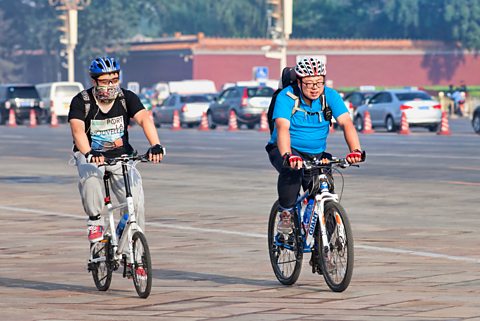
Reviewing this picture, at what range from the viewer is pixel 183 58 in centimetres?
9638

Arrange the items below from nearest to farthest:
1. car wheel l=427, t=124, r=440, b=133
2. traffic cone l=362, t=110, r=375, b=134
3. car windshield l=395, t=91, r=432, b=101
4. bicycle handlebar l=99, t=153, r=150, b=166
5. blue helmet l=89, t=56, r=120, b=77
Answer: bicycle handlebar l=99, t=153, r=150, b=166
blue helmet l=89, t=56, r=120, b=77
traffic cone l=362, t=110, r=375, b=134
car wheel l=427, t=124, r=440, b=133
car windshield l=395, t=91, r=432, b=101

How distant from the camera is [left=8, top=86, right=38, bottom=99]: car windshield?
192 feet

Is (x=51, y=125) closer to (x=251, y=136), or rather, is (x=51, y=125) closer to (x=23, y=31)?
(x=251, y=136)

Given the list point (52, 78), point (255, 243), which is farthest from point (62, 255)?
point (52, 78)

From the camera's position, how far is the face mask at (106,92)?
1028cm

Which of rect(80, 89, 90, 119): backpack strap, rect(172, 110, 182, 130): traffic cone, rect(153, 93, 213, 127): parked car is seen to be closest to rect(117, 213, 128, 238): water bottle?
rect(80, 89, 90, 119): backpack strap

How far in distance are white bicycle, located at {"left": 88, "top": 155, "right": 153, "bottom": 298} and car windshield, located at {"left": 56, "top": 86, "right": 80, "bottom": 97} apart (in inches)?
1984

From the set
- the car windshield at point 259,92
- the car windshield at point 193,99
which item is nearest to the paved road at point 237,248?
the car windshield at point 259,92

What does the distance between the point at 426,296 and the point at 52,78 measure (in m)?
103

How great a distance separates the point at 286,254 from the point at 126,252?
4.42 ft

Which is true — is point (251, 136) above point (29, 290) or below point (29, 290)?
below

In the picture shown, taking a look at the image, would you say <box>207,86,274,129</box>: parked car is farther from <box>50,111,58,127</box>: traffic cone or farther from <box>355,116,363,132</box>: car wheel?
<box>50,111,58,127</box>: traffic cone

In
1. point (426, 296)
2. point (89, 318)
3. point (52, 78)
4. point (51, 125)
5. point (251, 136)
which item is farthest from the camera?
point (52, 78)

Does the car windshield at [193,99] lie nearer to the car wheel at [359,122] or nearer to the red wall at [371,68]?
the car wheel at [359,122]
